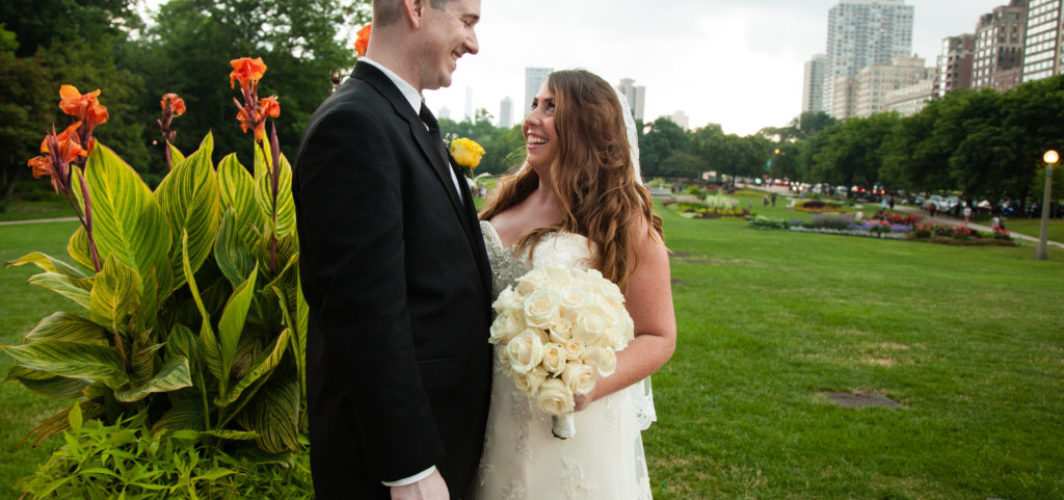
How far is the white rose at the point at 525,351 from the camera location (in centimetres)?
167

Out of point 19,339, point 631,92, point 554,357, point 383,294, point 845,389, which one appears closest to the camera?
point 383,294

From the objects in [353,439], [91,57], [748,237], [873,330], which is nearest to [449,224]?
[353,439]

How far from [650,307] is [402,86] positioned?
3.57ft

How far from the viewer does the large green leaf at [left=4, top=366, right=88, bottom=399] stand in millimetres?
2701

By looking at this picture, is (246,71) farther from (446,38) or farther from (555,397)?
(555,397)

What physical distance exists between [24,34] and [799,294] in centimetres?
Result: 3324

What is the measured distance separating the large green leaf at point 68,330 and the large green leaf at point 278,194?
82 centimetres

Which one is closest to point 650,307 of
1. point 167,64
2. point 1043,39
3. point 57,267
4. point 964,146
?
point 57,267

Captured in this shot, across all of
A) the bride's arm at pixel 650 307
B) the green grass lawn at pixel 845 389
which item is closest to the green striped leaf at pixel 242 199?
the bride's arm at pixel 650 307

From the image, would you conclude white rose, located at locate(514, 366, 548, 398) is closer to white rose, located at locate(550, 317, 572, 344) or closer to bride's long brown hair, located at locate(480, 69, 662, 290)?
white rose, located at locate(550, 317, 572, 344)

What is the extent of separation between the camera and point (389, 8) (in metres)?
1.73

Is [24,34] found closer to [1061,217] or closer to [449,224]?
[449,224]

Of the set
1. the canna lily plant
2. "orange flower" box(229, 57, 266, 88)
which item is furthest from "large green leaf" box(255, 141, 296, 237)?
"orange flower" box(229, 57, 266, 88)

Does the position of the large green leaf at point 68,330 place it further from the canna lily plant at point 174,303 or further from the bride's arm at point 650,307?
the bride's arm at point 650,307
